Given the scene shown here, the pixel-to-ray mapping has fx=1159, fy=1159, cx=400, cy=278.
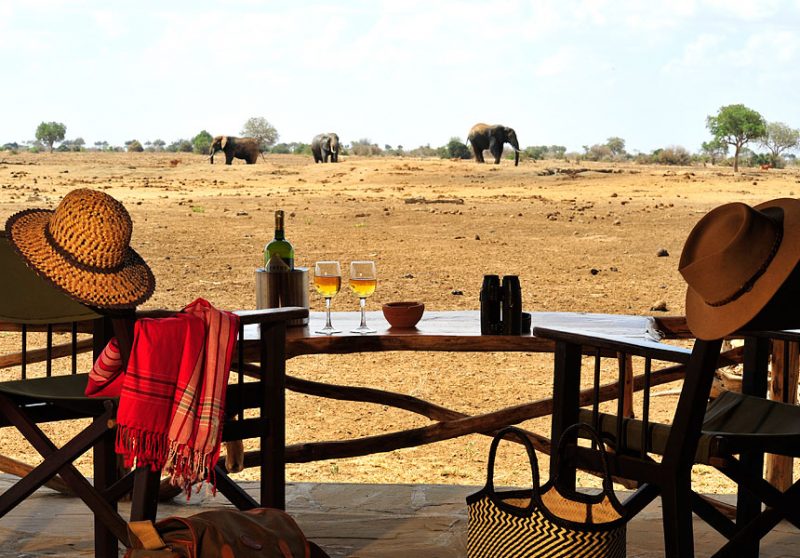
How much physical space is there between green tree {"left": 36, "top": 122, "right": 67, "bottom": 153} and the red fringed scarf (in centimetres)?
5212

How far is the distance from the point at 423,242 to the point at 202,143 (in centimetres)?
3338

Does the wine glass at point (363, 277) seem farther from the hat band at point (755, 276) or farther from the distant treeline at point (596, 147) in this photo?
the distant treeline at point (596, 147)

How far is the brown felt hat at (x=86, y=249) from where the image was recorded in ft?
8.27

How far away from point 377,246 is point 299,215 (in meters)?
3.14

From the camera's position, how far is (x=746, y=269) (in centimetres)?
225

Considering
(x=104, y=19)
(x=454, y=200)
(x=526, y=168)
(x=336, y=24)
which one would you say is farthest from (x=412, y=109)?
(x=454, y=200)

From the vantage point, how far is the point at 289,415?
6.87m

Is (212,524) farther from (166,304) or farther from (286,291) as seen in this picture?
(166,304)

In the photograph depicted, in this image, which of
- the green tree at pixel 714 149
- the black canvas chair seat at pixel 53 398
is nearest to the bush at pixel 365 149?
the green tree at pixel 714 149

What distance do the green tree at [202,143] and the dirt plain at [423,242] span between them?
640 inches

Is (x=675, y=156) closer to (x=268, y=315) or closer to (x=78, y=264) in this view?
(x=268, y=315)

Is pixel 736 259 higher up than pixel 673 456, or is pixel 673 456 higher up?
pixel 736 259

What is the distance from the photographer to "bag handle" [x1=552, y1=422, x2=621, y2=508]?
7.57ft

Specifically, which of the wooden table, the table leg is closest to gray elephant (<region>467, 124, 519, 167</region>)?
the wooden table
